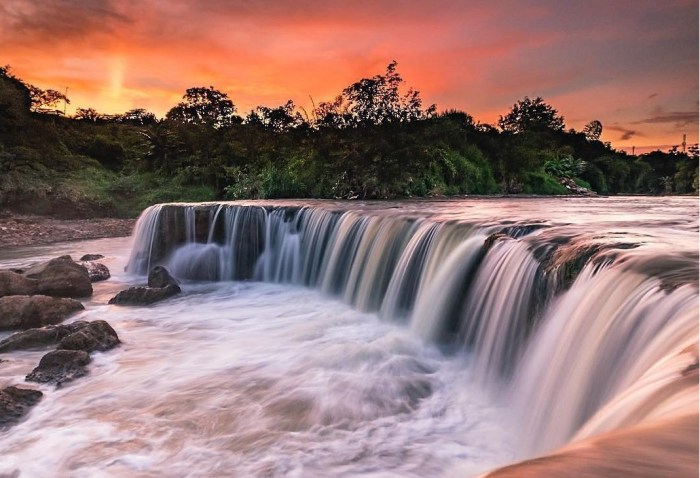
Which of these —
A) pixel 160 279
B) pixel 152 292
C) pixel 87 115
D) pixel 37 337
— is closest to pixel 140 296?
pixel 152 292

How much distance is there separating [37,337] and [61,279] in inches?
133

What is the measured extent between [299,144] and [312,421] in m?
21.7

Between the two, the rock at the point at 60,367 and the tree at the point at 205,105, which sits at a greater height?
the tree at the point at 205,105

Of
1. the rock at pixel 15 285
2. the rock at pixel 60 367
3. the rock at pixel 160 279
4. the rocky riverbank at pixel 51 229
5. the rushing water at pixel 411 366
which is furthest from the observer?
the rocky riverbank at pixel 51 229

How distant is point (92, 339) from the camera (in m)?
6.58

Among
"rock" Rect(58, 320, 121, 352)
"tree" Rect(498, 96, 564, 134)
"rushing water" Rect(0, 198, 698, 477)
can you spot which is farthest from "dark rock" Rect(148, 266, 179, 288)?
"tree" Rect(498, 96, 564, 134)

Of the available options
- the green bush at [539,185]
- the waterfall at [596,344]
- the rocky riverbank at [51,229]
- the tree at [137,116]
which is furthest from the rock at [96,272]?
the tree at [137,116]

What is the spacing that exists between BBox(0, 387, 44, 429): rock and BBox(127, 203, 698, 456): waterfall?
193 inches

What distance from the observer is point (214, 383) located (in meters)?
5.87

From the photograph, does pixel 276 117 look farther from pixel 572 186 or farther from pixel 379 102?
pixel 572 186

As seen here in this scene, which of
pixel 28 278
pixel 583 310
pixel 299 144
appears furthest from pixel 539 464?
pixel 299 144

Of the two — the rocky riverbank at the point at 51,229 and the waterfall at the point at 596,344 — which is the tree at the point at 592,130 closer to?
the rocky riverbank at the point at 51,229

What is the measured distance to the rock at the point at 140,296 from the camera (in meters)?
9.55

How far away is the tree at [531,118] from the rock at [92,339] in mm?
27184
